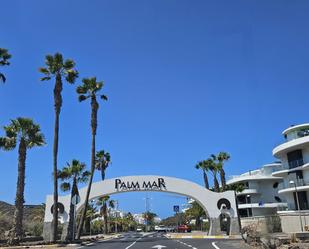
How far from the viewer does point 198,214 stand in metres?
90.4

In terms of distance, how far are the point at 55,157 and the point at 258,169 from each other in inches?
2055

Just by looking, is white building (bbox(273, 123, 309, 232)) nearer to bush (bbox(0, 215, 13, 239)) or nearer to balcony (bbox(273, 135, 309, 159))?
balcony (bbox(273, 135, 309, 159))

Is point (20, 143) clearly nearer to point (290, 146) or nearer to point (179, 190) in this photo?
point (179, 190)

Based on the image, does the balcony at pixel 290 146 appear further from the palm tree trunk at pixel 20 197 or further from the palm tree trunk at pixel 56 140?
the palm tree trunk at pixel 20 197

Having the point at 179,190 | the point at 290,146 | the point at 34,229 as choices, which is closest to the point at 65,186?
the point at 34,229

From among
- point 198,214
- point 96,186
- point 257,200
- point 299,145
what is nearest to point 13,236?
point 96,186

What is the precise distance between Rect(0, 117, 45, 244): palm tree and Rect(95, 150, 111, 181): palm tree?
3214 centimetres

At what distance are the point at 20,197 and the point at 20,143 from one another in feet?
15.1

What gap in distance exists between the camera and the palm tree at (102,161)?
6944 cm

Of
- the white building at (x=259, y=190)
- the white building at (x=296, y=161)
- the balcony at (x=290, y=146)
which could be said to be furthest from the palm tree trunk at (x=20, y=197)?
the white building at (x=259, y=190)

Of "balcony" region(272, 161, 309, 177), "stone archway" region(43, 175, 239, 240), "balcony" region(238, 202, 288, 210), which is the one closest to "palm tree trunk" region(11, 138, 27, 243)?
"stone archway" region(43, 175, 239, 240)

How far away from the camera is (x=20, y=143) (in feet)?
118

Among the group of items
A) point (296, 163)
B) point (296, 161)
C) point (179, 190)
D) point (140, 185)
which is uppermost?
point (296, 161)

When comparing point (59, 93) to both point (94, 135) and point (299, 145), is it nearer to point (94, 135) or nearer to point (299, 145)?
point (94, 135)
